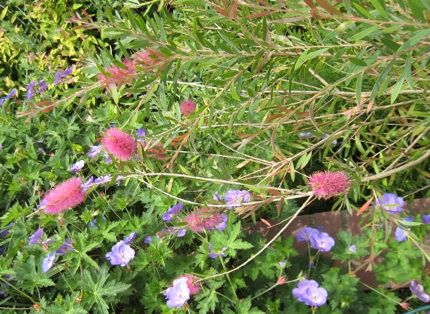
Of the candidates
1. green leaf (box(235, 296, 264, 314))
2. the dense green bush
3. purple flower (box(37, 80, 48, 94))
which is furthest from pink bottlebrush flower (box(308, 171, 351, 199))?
purple flower (box(37, 80, 48, 94))

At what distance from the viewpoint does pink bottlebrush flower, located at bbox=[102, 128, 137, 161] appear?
1.37 m

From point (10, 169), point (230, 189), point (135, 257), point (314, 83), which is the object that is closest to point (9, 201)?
point (10, 169)

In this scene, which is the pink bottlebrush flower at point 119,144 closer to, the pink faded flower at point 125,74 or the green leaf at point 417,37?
the pink faded flower at point 125,74

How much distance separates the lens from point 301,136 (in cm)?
200

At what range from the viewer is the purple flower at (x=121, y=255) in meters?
1.55

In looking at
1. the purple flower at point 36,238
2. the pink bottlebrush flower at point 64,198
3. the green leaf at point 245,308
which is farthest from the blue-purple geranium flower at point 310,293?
the purple flower at point 36,238

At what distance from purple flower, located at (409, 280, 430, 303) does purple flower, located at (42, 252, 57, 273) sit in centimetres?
119

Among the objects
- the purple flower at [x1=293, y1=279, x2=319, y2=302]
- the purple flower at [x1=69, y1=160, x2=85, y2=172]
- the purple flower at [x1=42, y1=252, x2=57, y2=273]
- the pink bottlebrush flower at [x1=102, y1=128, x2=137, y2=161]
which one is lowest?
the purple flower at [x1=69, y1=160, x2=85, y2=172]

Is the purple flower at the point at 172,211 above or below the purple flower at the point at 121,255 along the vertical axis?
above

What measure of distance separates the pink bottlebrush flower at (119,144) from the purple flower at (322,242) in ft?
2.19

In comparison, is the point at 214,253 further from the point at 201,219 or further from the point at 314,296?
the point at 314,296

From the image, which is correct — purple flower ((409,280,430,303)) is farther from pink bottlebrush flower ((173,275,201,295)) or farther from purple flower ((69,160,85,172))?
purple flower ((69,160,85,172))

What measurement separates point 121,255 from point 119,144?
420mm

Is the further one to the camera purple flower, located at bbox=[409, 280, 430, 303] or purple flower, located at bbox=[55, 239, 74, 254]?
purple flower, located at bbox=[55, 239, 74, 254]
